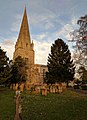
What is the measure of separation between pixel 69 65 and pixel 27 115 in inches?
1535

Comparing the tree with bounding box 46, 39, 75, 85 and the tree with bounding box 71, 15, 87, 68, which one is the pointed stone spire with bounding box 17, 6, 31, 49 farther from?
the tree with bounding box 71, 15, 87, 68

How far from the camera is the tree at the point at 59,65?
153 feet

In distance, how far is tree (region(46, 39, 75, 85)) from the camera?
46.6 meters

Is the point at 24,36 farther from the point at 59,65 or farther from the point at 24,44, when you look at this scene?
the point at 59,65

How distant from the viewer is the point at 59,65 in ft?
155

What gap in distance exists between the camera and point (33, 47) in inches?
3957

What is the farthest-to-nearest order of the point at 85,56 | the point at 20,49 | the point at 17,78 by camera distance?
the point at 20,49, the point at 17,78, the point at 85,56

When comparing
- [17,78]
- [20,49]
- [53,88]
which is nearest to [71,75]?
[17,78]

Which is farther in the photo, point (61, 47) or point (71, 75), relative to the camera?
point (61, 47)

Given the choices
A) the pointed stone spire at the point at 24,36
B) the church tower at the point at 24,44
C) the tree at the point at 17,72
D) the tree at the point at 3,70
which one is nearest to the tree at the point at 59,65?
the tree at the point at 17,72

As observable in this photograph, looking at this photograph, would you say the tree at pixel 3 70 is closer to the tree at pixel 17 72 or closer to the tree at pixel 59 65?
the tree at pixel 17 72

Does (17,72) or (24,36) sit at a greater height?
(24,36)

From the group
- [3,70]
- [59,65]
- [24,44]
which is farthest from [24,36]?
[3,70]

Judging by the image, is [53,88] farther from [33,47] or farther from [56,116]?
[33,47]
